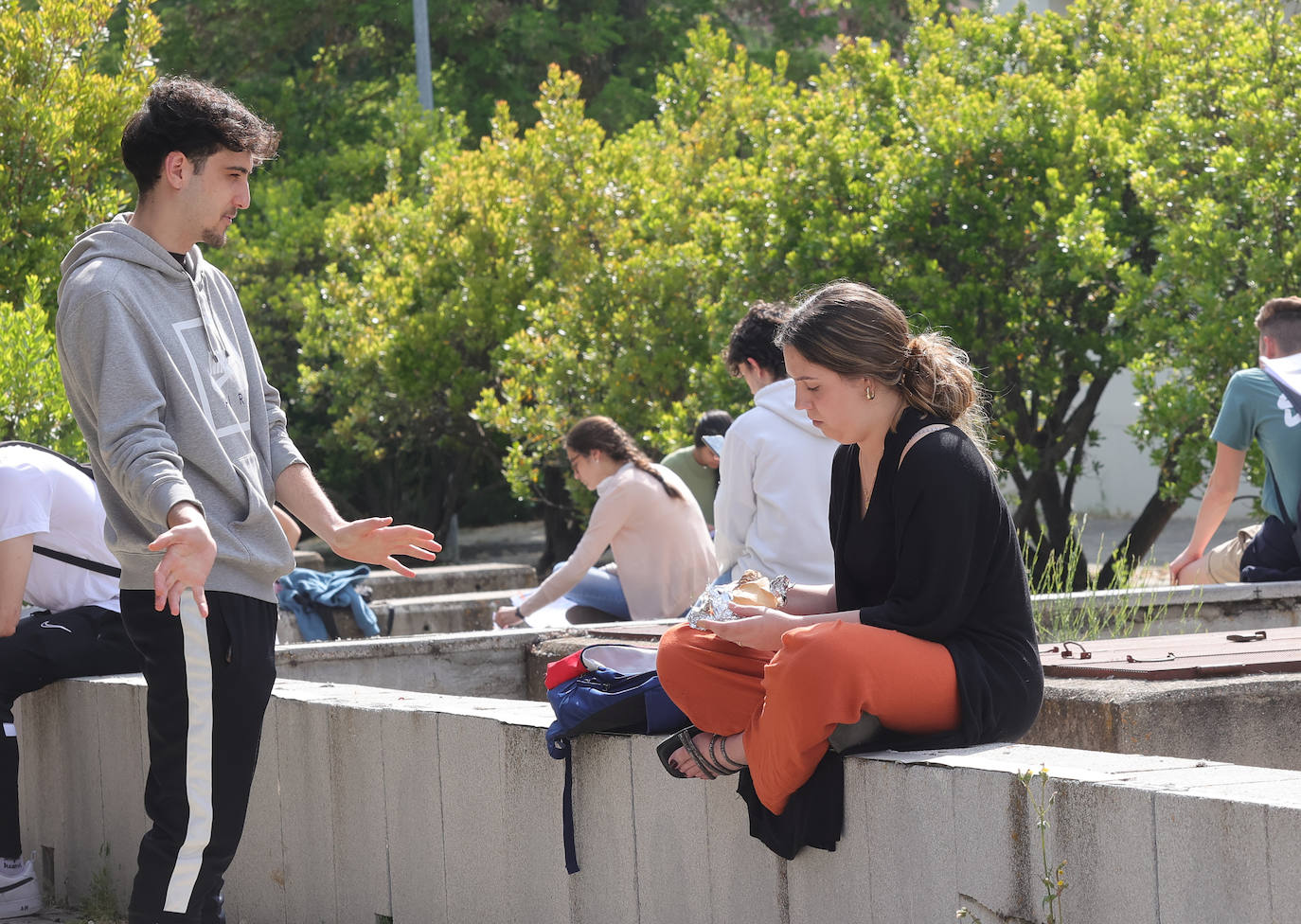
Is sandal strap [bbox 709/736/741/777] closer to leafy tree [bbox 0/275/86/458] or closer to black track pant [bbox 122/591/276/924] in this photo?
black track pant [bbox 122/591/276/924]

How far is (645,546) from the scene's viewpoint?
7.64 meters

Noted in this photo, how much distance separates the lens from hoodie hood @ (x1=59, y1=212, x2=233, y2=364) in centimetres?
352

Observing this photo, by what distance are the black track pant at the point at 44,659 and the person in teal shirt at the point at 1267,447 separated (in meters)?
4.58

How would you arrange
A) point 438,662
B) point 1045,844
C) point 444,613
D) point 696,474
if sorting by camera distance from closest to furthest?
1. point 1045,844
2. point 438,662
3. point 444,613
4. point 696,474

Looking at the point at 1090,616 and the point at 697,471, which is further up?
the point at 697,471

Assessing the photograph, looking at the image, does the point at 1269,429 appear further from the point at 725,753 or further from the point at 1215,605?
the point at 725,753

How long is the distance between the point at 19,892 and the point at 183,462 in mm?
2691

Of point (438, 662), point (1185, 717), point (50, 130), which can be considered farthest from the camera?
point (50, 130)

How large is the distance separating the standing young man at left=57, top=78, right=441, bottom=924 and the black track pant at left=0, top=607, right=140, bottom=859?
203 centimetres

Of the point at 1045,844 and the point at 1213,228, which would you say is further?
the point at 1213,228

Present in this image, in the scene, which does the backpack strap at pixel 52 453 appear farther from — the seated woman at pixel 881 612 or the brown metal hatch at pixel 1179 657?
the brown metal hatch at pixel 1179 657

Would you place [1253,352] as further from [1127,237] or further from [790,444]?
[790,444]

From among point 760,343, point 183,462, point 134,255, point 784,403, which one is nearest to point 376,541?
point 183,462

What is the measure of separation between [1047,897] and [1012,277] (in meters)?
8.55
